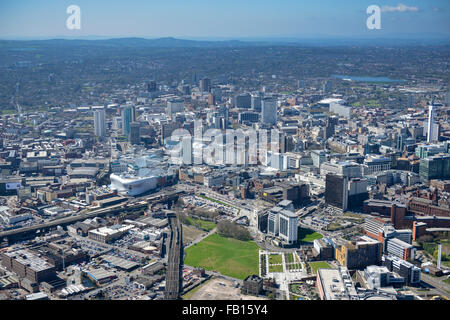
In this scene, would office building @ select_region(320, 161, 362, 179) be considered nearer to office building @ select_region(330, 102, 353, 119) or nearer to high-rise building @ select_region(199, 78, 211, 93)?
office building @ select_region(330, 102, 353, 119)

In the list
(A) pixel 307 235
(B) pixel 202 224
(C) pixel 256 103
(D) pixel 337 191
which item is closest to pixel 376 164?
(D) pixel 337 191

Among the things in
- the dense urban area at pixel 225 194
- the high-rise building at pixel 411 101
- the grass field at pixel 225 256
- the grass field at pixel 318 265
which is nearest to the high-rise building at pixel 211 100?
the dense urban area at pixel 225 194

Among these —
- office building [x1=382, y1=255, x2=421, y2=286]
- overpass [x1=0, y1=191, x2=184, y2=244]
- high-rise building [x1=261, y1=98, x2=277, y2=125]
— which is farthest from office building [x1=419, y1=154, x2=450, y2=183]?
high-rise building [x1=261, y1=98, x2=277, y2=125]

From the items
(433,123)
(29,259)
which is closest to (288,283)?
(29,259)

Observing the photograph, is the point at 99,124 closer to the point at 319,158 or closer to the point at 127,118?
the point at 127,118

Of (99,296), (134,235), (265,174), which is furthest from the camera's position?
(265,174)

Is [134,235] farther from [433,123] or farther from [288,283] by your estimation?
[433,123]
